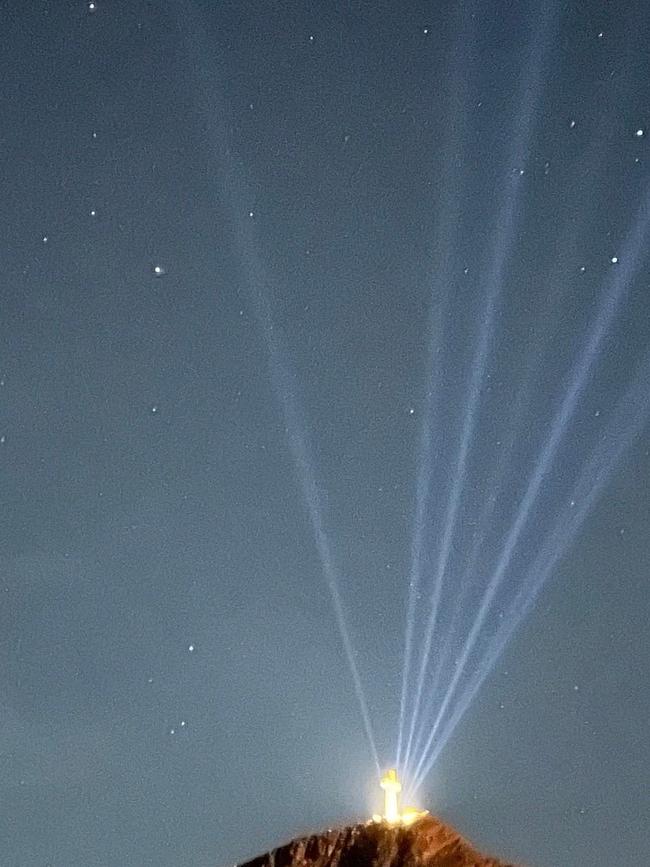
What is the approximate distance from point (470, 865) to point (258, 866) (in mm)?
3079

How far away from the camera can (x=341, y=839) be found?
2162 cm

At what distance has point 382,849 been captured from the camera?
21.0 metres

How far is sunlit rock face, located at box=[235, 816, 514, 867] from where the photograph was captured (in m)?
20.7

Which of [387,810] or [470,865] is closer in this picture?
[470,865]

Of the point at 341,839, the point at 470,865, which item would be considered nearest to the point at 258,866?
→ the point at 341,839

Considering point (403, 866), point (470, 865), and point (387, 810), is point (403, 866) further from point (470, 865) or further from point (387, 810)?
point (387, 810)

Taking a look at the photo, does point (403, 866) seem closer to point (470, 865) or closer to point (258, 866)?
point (470, 865)

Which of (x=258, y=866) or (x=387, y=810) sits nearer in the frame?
(x=258, y=866)

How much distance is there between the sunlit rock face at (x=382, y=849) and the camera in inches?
816

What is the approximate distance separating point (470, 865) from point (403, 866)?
863 millimetres

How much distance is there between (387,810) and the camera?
23.7 meters

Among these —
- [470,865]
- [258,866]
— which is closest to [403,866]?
[470,865]

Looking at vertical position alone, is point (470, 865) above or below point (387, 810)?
below

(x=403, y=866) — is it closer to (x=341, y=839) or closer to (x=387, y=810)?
(x=341, y=839)
